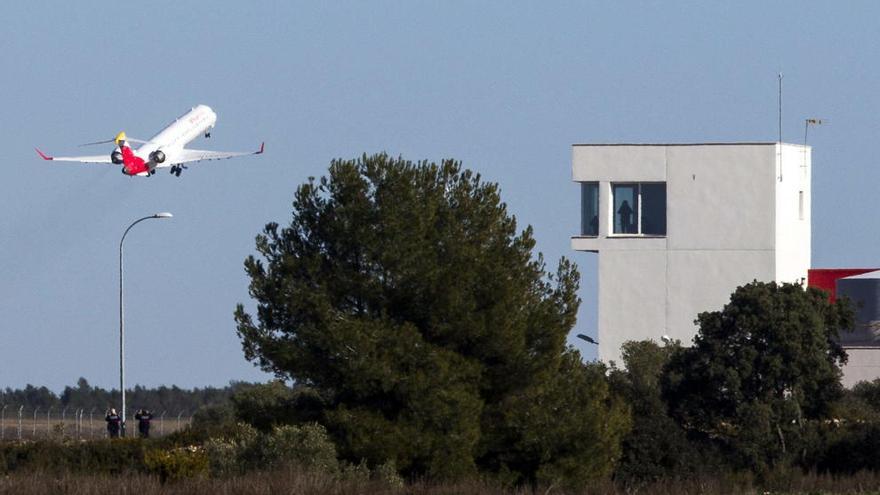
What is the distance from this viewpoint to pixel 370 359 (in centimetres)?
5625

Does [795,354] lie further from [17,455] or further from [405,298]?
[17,455]

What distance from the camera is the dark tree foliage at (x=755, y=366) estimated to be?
75938 millimetres

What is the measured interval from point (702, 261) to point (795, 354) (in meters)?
26.4

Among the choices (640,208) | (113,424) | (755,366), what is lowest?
(113,424)

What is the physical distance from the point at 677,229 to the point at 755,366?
88.8 ft

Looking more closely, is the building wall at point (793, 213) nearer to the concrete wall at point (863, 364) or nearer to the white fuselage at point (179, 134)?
the concrete wall at point (863, 364)

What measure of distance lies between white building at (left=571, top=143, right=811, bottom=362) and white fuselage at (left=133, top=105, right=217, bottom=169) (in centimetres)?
2029

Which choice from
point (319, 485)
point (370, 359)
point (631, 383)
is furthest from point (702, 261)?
point (319, 485)

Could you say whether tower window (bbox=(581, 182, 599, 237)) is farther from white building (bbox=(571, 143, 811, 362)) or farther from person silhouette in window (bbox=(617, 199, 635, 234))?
person silhouette in window (bbox=(617, 199, 635, 234))

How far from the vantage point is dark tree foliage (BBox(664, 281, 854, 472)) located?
75938 mm

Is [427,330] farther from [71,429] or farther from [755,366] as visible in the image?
[71,429]

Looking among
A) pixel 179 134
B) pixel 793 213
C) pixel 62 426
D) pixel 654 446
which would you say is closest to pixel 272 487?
pixel 654 446

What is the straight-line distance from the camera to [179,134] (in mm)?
95062

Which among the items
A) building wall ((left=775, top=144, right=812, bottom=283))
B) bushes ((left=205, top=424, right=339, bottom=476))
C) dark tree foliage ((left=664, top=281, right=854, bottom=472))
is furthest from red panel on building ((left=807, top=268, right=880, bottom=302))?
bushes ((left=205, top=424, right=339, bottom=476))
